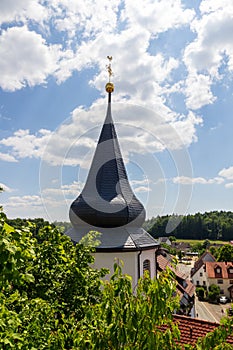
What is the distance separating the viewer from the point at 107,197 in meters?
14.4

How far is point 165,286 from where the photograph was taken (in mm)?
3518

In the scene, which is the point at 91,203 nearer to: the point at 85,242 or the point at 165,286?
the point at 85,242

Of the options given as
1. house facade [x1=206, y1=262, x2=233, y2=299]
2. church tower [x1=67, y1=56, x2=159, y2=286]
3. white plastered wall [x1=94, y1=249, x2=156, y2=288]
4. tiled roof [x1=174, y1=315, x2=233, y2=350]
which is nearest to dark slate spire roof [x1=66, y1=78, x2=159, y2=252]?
church tower [x1=67, y1=56, x2=159, y2=286]

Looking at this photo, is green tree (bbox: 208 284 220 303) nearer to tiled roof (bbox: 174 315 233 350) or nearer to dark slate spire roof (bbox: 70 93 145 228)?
dark slate spire roof (bbox: 70 93 145 228)

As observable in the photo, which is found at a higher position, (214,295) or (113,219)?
(113,219)

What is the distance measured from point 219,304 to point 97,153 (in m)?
34.3

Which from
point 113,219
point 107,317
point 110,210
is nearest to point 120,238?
point 113,219

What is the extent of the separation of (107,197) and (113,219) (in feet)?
3.78

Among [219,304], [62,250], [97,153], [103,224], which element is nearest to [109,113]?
[97,153]

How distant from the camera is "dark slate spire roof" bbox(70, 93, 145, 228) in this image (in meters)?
14.0

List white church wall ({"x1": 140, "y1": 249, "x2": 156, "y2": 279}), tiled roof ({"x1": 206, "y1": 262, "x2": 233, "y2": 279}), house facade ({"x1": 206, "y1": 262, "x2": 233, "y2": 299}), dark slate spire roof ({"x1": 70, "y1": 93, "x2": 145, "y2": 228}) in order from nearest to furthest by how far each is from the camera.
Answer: white church wall ({"x1": 140, "y1": 249, "x2": 156, "y2": 279})
dark slate spire roof ({"x1": 70, "y1": 93, "x2": 145, "y2": 228})
house facade ({"x1": 206, "y1": 262, "x2": 233, "y2": 299})
tiled roof ({"x1": 206, "y1": 262, "x2": 233, "y2": 279})

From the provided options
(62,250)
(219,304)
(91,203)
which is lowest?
(219,304)

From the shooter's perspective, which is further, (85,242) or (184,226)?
(184,226)

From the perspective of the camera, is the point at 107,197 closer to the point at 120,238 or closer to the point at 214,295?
the point at 120,238
